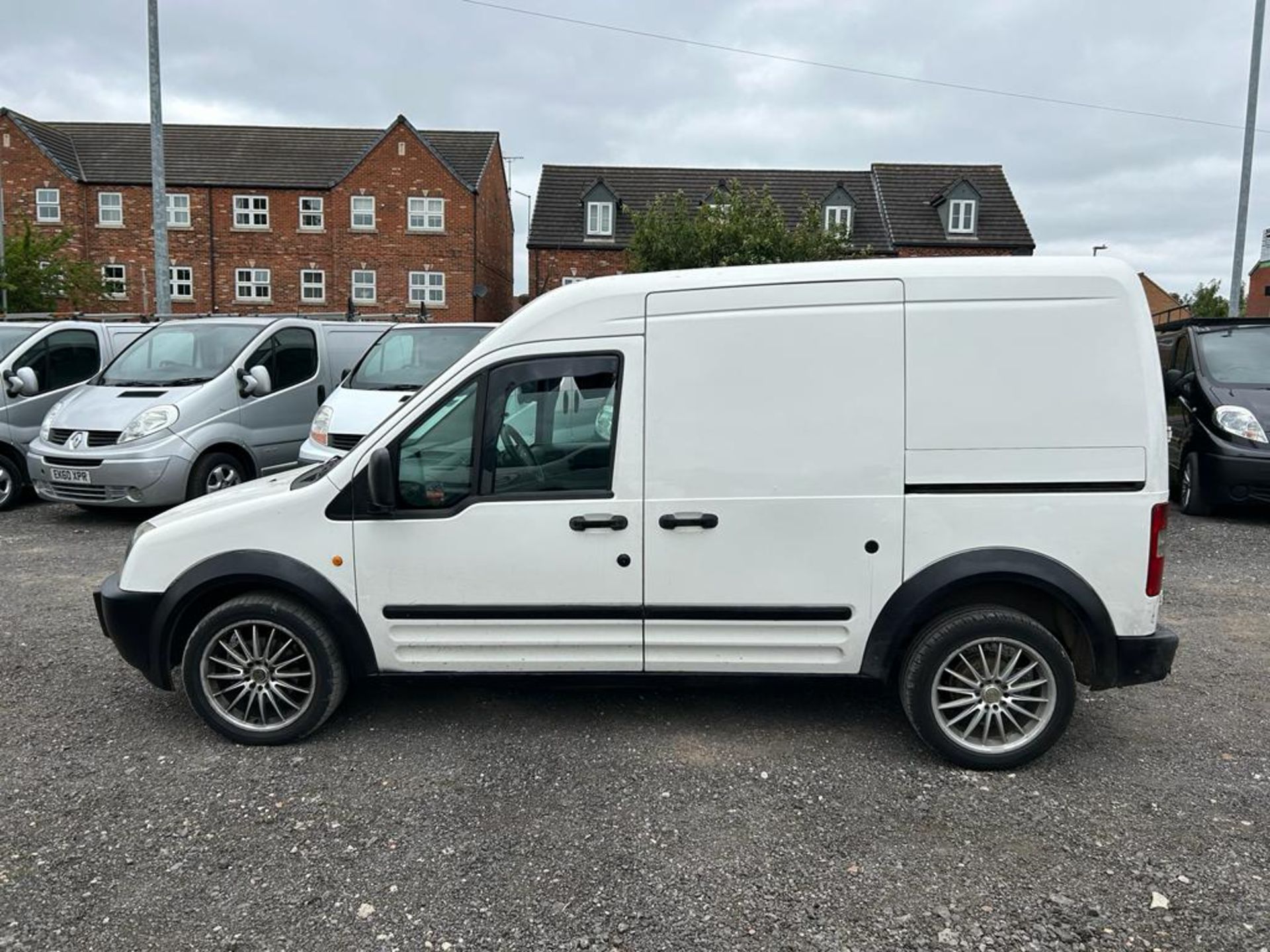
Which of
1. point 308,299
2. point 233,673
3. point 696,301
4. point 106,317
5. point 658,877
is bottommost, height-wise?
point 658,877

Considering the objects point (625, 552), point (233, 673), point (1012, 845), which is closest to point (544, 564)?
point (625, 552)

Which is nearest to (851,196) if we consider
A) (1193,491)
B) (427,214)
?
(427,214)

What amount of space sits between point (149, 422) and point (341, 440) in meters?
1.95

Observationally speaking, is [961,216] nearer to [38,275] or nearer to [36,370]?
[38,275]

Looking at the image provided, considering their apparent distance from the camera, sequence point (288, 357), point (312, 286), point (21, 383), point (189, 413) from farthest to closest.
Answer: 1. point (312, 286)
2. point (288, 357)
3. point (21, 383)
4. point (189, 413)

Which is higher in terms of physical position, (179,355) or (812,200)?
(812,200)

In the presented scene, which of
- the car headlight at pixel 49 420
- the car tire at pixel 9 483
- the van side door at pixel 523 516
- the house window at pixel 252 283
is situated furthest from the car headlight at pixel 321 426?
the house window at pixel 252 283

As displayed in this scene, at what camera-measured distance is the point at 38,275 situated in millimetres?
23844

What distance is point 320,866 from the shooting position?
3.18 metres

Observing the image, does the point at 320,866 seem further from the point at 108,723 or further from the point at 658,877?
the point at 108,723

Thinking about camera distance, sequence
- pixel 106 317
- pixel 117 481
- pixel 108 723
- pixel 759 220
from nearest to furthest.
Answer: pixel 108 723 → pixel 117 481 → pixel 106 317 → pixel 759 220

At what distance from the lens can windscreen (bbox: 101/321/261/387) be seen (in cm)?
957

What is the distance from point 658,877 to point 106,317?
42.2 feet

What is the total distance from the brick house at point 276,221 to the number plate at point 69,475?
90.9 ft
